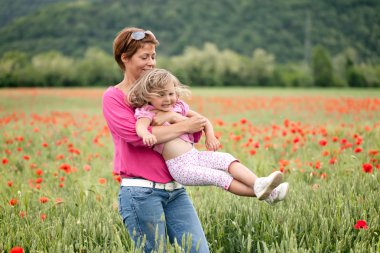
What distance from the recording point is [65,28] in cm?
8344

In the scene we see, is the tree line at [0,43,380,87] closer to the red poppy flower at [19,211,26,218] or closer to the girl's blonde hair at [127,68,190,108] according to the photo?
the red poppy flower at [19,211,26,218]

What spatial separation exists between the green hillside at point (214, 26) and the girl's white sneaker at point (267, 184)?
209ft

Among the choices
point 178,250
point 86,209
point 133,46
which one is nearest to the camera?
point 178,250

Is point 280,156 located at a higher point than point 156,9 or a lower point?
lower

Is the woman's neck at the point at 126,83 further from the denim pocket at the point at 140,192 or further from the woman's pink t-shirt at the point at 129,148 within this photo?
the denim pocket at the point at 140,192

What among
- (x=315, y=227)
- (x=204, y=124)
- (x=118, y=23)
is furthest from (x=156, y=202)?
(x=118, y=23)

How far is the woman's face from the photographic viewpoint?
3.26m

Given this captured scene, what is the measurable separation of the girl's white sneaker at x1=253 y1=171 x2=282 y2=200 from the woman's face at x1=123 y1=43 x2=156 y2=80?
3.79 feet

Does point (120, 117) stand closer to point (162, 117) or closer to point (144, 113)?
point (144, 113)

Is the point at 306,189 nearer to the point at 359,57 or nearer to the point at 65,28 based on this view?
the point at 359,57

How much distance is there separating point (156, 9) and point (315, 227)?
8874 centimetres

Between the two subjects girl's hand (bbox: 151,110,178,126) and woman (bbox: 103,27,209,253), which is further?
girl's hand (bbox: 151,110,178,126)

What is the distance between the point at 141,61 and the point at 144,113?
1.31ft

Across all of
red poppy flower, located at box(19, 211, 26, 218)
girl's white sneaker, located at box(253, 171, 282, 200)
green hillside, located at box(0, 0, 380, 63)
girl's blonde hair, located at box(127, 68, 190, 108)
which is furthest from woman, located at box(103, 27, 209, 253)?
green hillside, located at box(0, 0, 380, 63)
